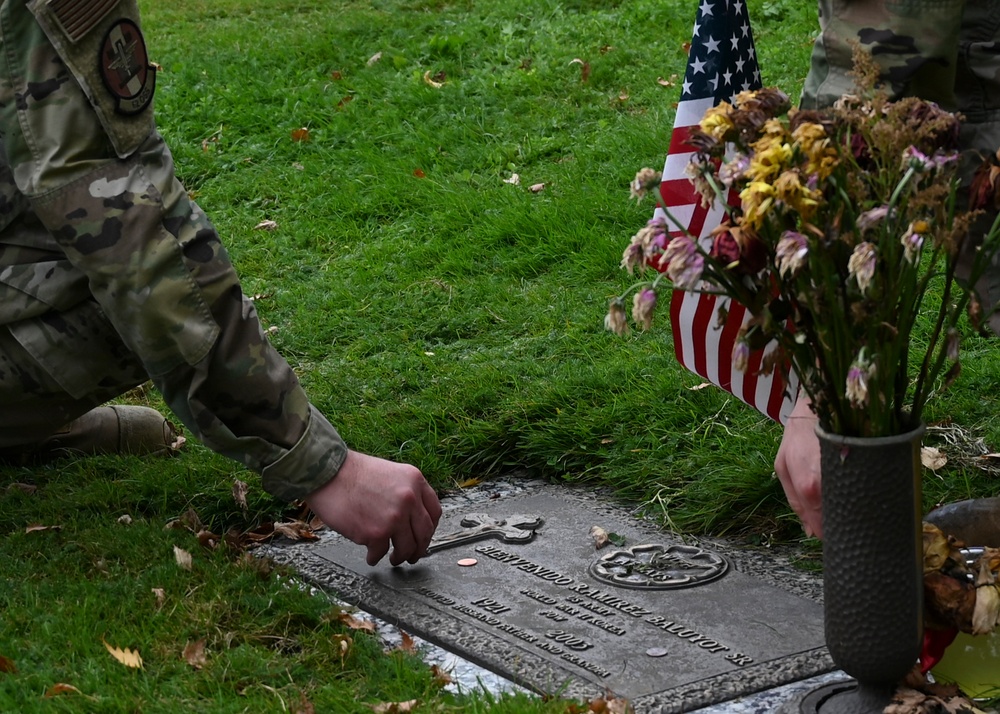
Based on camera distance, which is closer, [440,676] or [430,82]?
[440,676]

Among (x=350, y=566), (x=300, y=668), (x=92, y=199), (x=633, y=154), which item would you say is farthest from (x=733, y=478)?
(x=633, y=154)

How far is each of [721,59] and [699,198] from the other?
1.18ft

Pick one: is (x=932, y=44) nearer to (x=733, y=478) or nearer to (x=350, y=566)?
(x=733, y=478)

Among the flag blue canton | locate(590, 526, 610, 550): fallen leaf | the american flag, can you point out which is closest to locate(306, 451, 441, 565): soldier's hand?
locate(590, 526, 610, 550): fallen leaf

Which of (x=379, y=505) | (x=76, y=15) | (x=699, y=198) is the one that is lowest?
(x=379, y=505)

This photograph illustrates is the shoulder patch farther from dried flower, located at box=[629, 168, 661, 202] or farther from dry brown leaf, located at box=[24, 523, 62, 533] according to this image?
dried flower, located at box=[629, 168, 661, 202]

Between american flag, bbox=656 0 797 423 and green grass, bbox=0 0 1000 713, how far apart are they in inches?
9.0

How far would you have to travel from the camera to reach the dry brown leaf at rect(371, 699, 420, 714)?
234 centimetres

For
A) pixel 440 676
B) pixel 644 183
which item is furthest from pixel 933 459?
pixel 644 183

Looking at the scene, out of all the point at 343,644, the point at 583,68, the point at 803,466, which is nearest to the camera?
the point at 803,466

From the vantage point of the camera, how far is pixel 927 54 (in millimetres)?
2377

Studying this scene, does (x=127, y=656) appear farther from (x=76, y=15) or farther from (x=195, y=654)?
(x=76, y=15)

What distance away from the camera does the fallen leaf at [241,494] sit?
341cm

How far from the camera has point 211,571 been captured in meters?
2.96
